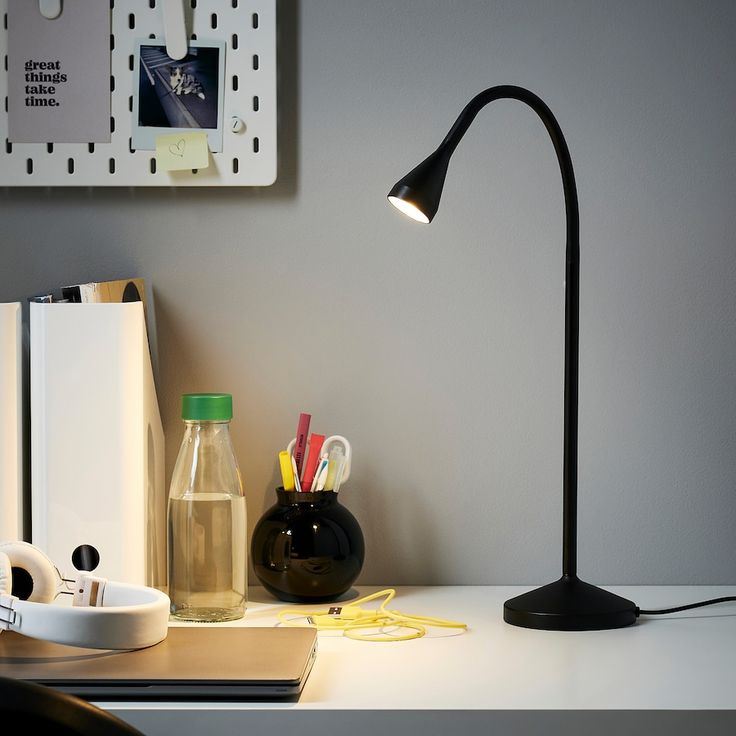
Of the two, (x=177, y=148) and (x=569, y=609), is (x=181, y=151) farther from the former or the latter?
(x=569, y=609)

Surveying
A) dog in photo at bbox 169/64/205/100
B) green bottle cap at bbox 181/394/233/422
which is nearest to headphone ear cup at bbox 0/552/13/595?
green bottle cap at bbox 181/394/233/422

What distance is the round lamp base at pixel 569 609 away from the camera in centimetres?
96

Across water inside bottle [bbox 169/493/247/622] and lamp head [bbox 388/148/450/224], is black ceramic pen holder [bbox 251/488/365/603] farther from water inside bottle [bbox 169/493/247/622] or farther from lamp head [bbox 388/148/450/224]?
lamp head [bbox 388/148/450/224]

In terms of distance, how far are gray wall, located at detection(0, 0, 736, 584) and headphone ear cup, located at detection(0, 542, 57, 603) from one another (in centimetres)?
30

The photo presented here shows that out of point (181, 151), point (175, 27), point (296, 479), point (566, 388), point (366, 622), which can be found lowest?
point (366, 622)

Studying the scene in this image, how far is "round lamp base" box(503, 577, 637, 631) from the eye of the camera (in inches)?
37.9

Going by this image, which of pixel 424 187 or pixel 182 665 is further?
pixel 424 187

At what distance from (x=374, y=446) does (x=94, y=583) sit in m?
0.41

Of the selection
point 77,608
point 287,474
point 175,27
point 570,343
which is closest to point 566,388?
point 570,343

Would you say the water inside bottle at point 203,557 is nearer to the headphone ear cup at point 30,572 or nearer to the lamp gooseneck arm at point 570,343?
the headphone ear cup at point 30,572

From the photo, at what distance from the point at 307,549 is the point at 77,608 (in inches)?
11.6

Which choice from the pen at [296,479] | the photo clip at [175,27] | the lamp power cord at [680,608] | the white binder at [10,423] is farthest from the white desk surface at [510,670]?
the photo clip at [175,27]

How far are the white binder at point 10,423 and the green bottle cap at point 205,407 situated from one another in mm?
174

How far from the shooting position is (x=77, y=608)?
2.67 feet
